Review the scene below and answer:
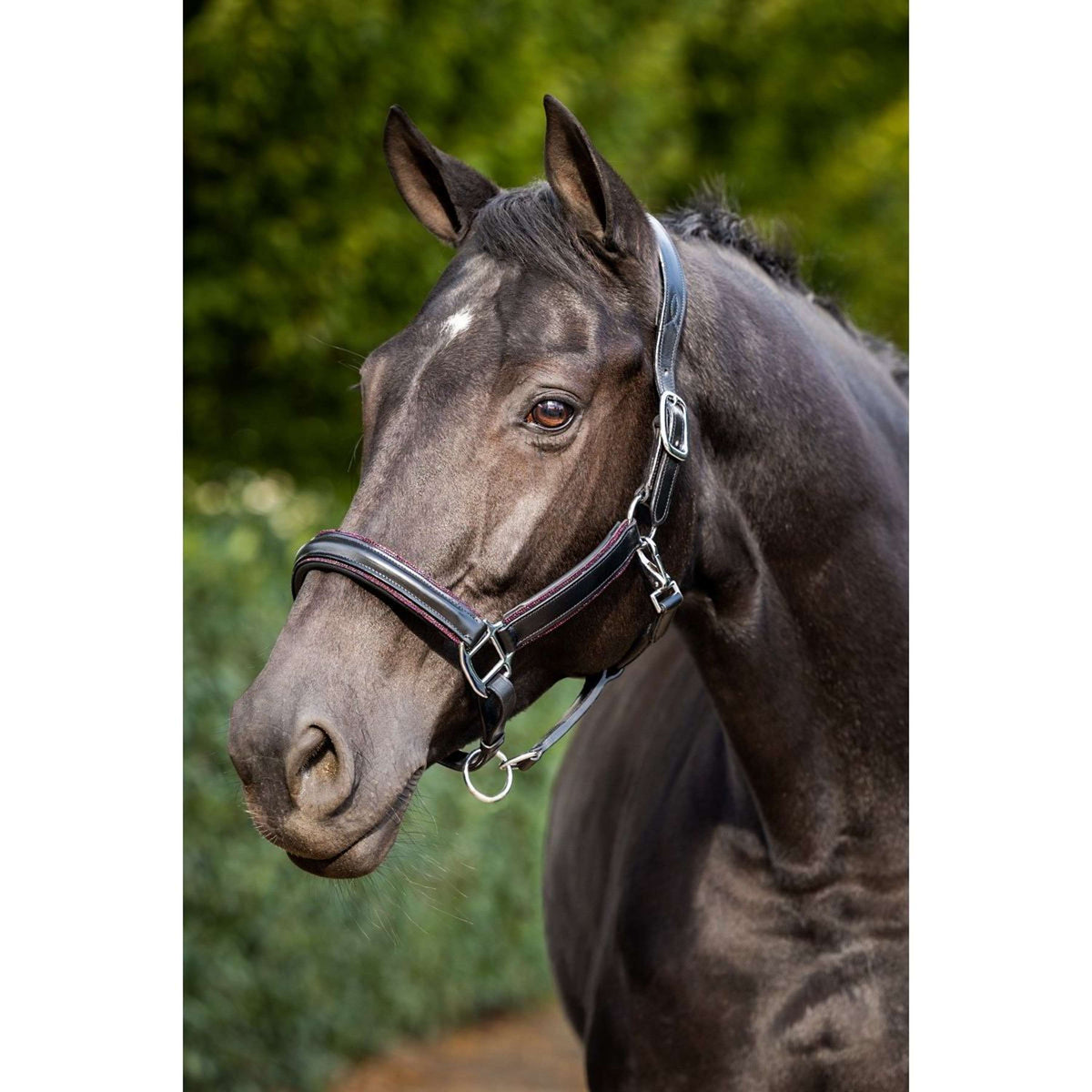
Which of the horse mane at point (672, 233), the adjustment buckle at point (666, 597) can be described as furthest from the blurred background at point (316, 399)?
the adjustment buckle at point (666, 597)

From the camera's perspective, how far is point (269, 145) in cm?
509

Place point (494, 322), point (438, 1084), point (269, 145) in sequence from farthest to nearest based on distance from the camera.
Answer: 1. point (438, 1084)
2. point (269, 145)
3. point (494, 322)

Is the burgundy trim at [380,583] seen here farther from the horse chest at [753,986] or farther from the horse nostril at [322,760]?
the horse chest at [753,986]

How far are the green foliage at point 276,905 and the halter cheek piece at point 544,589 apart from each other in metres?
1.76

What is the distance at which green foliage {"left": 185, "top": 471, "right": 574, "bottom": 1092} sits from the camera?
458 cm

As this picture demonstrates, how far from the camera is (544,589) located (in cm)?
193

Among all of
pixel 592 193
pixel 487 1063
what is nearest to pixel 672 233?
pixel 592 193

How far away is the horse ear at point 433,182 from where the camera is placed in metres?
2.25

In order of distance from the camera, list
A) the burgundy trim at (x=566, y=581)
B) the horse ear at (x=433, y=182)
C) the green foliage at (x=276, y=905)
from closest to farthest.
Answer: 1. the burgundy trim at (x=566, y=581)
2. the horse ear at (x=433, y=182)
3. the green foliage at (x=276, y=905)

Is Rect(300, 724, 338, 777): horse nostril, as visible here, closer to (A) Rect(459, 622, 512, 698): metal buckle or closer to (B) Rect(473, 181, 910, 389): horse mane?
(A) Rect(459, 622, 512, 698): metal buckle

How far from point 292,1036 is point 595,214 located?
162 inches

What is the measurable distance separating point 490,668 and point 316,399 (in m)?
4.29
